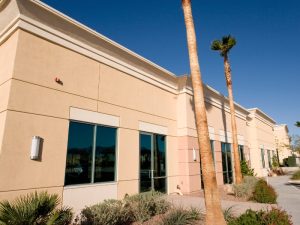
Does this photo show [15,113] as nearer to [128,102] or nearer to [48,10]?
[48,10]

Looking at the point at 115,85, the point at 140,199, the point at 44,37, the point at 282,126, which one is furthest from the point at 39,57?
the point at 282,126

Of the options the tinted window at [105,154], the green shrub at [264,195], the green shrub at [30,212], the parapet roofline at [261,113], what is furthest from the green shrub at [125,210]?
the parapet roofline at [261,113]

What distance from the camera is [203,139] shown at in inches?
343

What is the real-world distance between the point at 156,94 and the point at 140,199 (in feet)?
22.8

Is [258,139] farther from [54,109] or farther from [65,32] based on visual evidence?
[54,109]

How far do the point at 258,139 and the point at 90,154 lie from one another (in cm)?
2663

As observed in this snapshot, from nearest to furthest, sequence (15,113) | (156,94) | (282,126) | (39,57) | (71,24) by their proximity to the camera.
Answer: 1. (15,113)
2. (39,57)
3. (71,24)
4. (156,94)
5. (282,126)

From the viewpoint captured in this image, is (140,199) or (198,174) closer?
(140,199)

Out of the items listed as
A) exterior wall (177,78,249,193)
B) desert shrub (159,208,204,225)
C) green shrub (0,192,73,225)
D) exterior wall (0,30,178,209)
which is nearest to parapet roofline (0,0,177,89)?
exterior wall (0,30,178,209)

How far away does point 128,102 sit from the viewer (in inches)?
491

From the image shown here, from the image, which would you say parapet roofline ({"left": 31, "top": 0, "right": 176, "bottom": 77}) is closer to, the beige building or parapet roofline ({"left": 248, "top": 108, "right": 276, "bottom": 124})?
the beige building

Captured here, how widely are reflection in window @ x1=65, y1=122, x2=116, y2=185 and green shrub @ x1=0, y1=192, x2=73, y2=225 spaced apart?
5.86 feet

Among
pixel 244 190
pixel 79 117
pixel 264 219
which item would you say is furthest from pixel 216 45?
pixel 264 219

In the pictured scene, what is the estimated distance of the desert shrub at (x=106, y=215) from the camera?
7.96 meters
